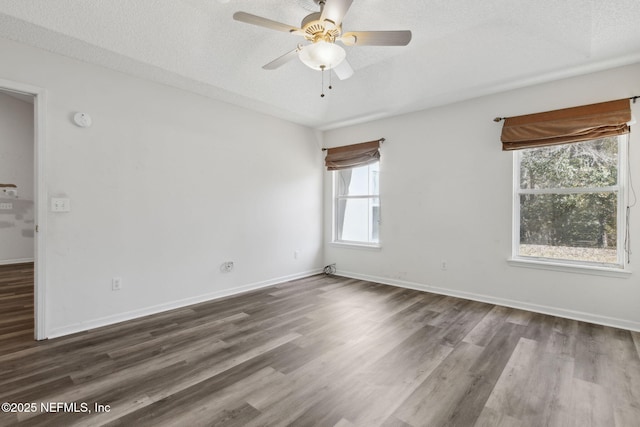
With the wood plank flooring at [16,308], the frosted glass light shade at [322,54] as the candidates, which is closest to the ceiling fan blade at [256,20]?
Result: the frosted glass light shade at [322,54]

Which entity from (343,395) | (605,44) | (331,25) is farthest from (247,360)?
(605,44)

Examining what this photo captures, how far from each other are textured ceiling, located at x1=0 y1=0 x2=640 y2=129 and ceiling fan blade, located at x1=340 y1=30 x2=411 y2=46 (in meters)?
0.58

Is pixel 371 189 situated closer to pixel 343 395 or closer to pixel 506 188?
pixel 506 188

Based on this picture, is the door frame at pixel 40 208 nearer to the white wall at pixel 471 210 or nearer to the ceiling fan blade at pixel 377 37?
the ceiling fan blade at pixel 377 37

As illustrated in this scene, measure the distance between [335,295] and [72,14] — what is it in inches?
152

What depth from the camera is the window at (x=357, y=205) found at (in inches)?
192

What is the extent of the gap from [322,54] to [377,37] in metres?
0.43

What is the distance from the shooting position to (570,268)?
3170mm

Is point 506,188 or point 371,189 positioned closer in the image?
point 506,188

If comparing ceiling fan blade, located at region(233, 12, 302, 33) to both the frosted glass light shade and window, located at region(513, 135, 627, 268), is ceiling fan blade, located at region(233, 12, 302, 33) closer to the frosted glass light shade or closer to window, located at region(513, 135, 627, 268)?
the frosted glass light shade

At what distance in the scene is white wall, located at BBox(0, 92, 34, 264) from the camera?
18.7 feet

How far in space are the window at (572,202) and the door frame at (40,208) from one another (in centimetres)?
489

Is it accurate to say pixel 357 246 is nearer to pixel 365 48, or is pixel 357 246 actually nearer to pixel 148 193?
pixel 365 48

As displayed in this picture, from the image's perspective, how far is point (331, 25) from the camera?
6.82ft
